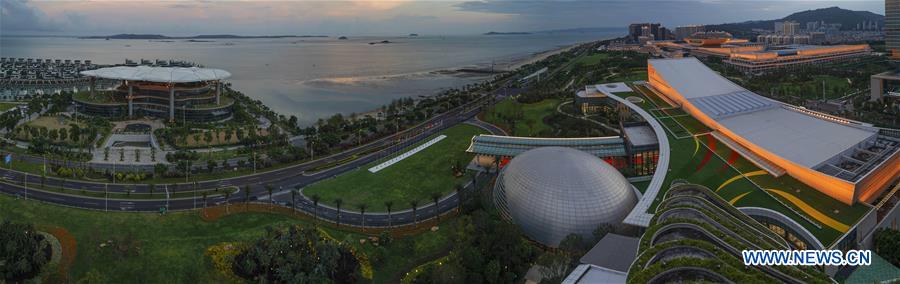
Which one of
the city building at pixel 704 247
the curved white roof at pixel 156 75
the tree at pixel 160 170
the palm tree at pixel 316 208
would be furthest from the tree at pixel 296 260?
the curved white roof at pixel 156 75

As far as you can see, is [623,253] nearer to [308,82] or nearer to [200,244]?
[200,244]

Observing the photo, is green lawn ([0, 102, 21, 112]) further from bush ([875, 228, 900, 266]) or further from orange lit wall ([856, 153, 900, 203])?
bush ([875, 228, 900, 266])

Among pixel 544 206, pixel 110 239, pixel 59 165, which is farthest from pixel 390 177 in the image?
pixel 59 165

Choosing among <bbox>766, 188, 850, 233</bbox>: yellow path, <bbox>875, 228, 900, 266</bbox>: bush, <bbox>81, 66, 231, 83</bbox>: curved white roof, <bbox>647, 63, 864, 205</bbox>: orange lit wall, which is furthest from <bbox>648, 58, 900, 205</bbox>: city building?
<bbox>81, 66, 231, 83</bbox>: curved white roof

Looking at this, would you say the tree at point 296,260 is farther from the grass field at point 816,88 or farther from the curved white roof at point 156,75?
the grass field at point 816,88

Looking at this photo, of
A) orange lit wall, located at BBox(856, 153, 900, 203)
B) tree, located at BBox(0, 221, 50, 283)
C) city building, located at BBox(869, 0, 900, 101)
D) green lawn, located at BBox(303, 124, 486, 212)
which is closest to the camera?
tree, located at BBox(0, 221, 50, 283)

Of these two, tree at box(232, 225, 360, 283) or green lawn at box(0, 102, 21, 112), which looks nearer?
tree at box(232, 225, 360, 283)
